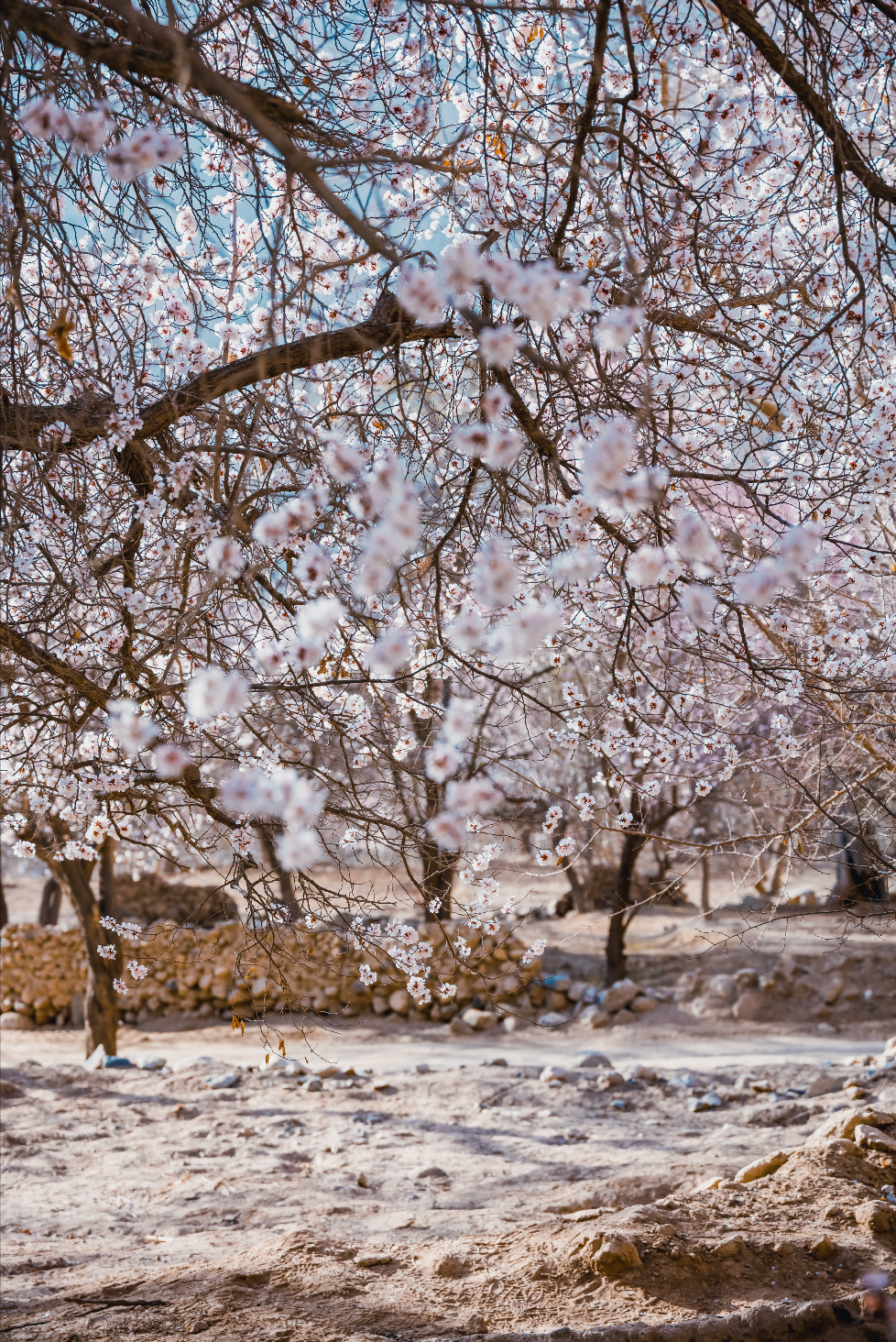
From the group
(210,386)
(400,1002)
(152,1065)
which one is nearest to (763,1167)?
(210,386)

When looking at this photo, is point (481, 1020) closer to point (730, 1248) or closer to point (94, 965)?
point (94, 965)

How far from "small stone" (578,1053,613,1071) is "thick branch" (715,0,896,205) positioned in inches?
282

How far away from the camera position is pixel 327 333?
9.73 ft

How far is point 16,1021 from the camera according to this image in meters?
13.2

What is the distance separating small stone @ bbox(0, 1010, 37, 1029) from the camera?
13156 mm

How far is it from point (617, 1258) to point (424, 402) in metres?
2.70

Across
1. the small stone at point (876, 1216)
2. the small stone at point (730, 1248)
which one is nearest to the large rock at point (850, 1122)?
the small stone at point (876, 1216)

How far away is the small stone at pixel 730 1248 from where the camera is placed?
3176 mm

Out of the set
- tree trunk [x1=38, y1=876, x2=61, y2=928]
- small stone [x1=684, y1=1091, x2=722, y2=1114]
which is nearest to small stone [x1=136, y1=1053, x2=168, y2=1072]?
small stone [x1=684, y1=1091, x2=722, y2=1114]

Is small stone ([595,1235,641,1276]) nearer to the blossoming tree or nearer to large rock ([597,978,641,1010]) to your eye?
the blossoming tree

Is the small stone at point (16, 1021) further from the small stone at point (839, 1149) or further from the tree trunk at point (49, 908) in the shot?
the small stone at point (839, 1149)

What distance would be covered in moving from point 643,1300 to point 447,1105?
15.5 ft

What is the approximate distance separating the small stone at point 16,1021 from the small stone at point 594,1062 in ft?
27.5

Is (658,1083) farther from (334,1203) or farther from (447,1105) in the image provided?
(334,1203)
